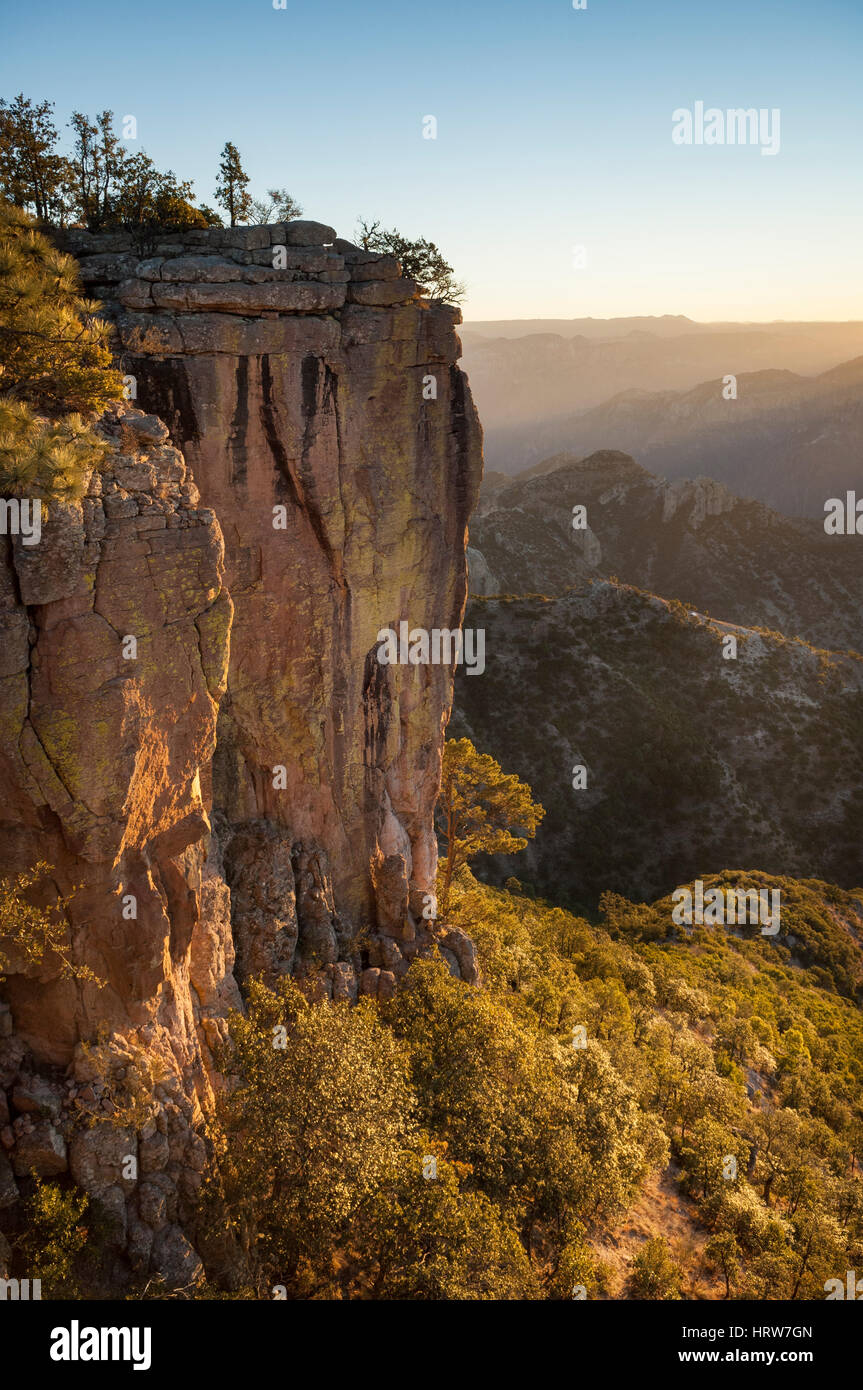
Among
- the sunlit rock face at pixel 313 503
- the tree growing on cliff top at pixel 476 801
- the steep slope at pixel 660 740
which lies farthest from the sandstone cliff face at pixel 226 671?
the steep slope at pixel 660 740

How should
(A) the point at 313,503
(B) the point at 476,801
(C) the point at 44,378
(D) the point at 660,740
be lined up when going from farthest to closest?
(D) the point at 660,740 < (B) the point at 476,801 < (A) the point at 313,503 < (C) the point at 44,378

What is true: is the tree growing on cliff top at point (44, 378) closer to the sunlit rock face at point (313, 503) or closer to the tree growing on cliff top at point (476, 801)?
the sunlit rock face at point (313, 503)

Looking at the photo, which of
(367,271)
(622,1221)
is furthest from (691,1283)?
(367,271)

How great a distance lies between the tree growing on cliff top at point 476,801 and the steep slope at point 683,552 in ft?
256

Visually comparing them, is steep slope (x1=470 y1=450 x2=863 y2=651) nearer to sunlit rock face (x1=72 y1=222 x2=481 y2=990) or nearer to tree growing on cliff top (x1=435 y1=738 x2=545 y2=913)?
tree growing on cliff top (x1=435 y1=738 x2=545 y2=913)

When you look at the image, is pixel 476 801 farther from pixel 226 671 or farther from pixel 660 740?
pixel 660 740

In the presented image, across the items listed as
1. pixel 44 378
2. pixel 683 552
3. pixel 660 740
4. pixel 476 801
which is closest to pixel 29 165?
pixel 44 378

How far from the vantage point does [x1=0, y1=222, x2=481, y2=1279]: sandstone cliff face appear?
498 inches

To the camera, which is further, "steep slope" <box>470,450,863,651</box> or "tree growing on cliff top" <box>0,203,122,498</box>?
"steep slope" <box>470,450,863,651</box>

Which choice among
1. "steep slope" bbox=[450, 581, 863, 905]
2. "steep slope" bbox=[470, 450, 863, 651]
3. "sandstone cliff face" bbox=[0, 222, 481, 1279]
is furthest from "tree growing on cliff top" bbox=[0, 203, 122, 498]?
"steep slope" bbox=[470, 450, 863, 651]

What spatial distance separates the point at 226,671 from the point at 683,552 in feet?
405

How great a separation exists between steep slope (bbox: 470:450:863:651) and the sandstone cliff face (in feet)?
281

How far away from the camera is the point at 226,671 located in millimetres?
15703
